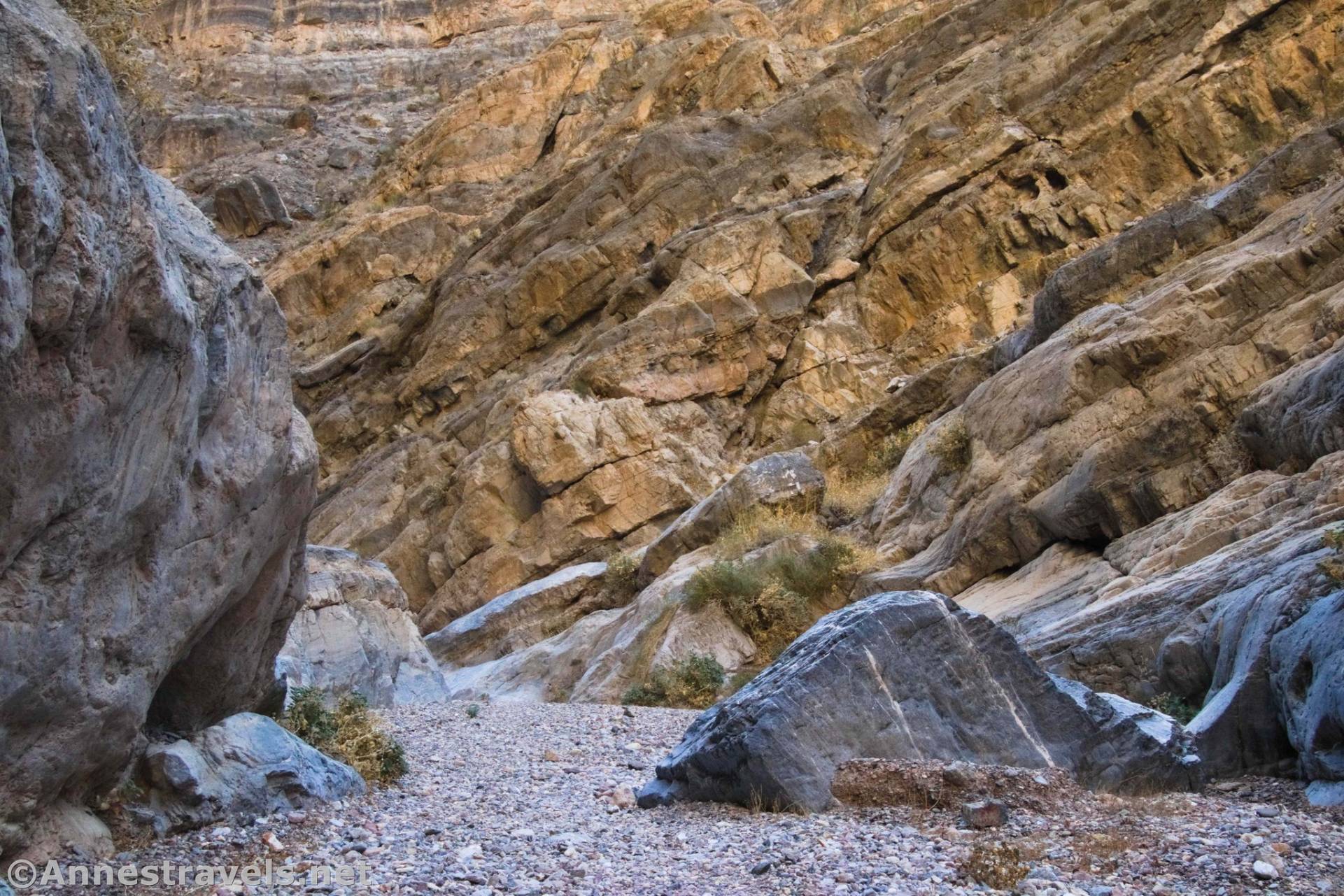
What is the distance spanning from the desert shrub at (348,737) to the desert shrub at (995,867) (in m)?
5.06

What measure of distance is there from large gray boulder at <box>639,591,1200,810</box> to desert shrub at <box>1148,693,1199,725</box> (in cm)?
84

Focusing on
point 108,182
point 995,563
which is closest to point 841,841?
point 108,182

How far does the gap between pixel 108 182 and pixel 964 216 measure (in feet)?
84.9

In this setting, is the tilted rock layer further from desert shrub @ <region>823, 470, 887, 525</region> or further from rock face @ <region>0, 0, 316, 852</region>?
rock face @ <region>0, 0, 316, 852</region>

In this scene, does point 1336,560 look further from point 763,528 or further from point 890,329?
point 890,329

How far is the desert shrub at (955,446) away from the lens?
55.1ft

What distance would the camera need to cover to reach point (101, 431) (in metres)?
5.71

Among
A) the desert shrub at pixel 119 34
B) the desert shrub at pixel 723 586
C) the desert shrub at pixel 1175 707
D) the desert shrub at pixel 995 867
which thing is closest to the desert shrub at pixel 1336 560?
the desert shrub at pixel 1175 707

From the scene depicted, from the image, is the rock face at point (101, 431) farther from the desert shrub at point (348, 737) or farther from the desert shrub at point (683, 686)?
the desert shrub at point (683, 686)

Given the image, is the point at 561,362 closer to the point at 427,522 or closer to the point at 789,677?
the point at 427,522

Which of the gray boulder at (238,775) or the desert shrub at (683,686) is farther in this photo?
the desert shrub at (683,686)

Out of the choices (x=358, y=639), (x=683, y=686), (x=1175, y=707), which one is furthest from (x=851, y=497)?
(x=1175, y=707)

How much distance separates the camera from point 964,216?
28.8 m

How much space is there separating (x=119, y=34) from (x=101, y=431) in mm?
3363
